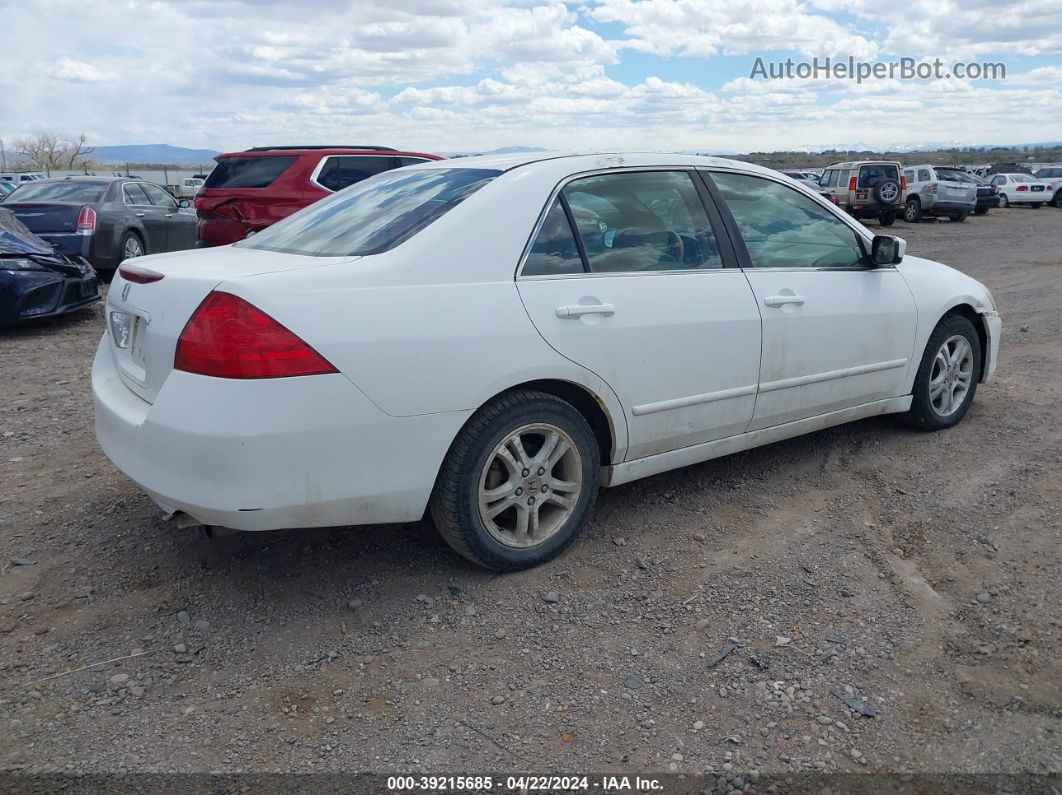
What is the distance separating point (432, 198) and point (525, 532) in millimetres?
1392

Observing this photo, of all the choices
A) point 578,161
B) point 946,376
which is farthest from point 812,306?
point 946,376

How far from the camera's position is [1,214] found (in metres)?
9.39

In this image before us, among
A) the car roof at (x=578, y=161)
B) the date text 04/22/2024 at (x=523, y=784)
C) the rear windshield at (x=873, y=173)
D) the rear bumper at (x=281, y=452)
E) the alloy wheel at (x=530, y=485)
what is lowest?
the date text 04/22/2024 at (x=523, y=784)

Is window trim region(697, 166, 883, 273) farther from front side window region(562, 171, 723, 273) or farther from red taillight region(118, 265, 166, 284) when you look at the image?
red taillight region(118, 265, 166, 284)

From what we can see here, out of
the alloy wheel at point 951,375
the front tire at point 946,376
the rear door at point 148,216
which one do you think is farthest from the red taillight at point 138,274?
the rear door at point 148,216

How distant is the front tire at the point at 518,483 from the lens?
11.2 ft

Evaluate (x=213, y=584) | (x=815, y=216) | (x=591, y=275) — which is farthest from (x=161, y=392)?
(x=815, y=216)

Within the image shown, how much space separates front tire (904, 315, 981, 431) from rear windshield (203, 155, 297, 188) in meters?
7.88

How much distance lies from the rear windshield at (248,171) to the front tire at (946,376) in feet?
25.8

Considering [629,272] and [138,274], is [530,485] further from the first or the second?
[138,274]

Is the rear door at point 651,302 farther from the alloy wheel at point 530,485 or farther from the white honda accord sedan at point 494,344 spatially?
the alloy wheel at point 530,485

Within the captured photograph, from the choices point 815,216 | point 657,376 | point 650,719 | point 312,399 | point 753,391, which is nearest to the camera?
point 650,719

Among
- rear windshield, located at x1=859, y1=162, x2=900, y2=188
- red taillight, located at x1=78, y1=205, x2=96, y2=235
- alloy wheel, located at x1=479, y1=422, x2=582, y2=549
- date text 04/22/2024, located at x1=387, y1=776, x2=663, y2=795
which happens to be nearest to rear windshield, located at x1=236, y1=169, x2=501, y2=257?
alloy wheel, located at x1=479, y1=422, x2=582, y2=549

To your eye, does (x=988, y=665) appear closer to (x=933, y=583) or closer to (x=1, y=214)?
(x=933, y=583)
